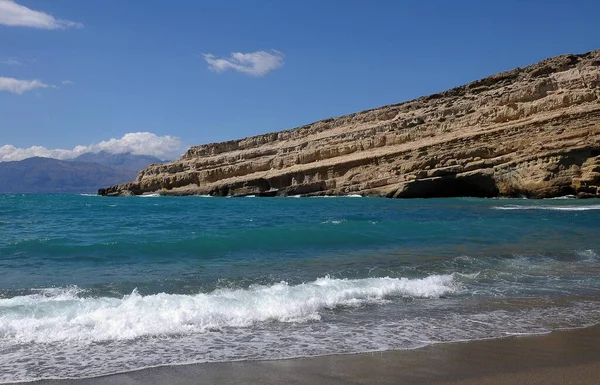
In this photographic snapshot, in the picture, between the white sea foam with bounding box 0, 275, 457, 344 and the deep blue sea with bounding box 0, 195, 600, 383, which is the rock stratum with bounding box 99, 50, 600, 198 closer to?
the deep blue sea with bounding box 0, 195, 600, 383

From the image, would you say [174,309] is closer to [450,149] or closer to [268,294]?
[268,294]

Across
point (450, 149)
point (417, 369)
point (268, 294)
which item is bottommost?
point (417, 369)

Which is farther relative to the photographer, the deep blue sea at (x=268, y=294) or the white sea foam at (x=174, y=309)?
the white sea foam at (x=174, y=309)

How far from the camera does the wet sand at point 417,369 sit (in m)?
4.59

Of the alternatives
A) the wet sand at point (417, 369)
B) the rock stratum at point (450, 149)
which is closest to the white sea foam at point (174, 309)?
the wet sand at point (417, 369)

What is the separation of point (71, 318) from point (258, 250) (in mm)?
7243

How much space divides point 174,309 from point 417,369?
365 centimetres

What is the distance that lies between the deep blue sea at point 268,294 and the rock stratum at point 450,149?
20.9 m

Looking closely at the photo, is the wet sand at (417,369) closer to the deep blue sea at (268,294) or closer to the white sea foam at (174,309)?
the deep blue sea at (268,294)

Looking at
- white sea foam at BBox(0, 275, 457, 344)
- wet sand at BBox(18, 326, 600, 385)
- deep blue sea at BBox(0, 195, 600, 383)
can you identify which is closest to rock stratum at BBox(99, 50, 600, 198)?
deep blue sea at BBox(0, 195, 600, 383)

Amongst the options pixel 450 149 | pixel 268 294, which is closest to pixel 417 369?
pixel 268 294

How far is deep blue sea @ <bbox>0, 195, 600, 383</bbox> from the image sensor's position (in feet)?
18.7

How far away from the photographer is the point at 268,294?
317 inches

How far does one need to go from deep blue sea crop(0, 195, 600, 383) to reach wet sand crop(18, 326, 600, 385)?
0.28m
